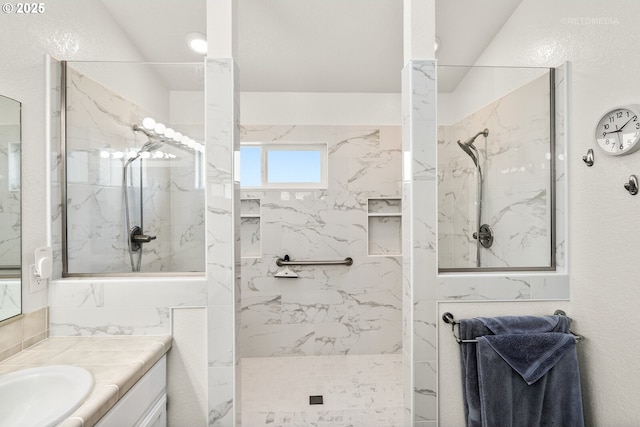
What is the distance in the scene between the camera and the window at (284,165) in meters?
2.73

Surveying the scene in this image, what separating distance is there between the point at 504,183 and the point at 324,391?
6.07ft

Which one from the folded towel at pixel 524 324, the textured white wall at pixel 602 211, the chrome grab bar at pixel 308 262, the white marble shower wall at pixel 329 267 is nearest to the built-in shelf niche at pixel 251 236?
the white marble shower wall at pixel 329 267

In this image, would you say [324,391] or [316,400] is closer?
[316,400]

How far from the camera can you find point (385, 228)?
2795 mm

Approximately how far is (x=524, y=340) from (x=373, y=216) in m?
1.57

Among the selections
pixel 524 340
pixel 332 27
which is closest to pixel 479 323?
pixel 524 340

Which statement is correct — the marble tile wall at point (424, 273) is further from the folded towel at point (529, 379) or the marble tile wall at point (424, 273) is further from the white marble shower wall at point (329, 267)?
the white marble shower wall at point (329, 267)

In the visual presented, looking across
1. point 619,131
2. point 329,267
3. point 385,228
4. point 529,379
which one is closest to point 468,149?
point 619,131

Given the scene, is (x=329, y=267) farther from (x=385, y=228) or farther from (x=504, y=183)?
(x=504, y=183)

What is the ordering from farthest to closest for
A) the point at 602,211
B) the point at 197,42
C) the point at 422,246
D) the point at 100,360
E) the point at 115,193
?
the point at 197,42, the point at 115,193, the point at 422,246, the point at 602,211, the point at 100,360

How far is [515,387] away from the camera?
1.33 metres

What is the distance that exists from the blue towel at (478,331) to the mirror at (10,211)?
1.91 m

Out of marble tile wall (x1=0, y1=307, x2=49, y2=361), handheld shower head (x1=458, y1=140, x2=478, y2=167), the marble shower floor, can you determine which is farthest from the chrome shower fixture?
marble tile wall (x1=0, y1=307, x2=49, y2=361)

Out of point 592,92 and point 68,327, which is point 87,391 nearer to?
point 68,327
